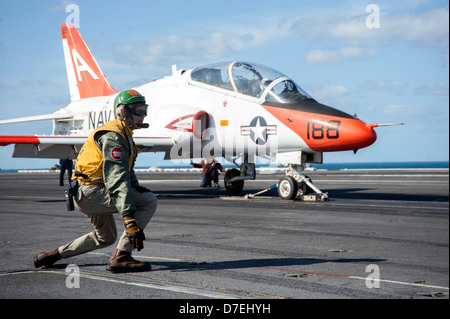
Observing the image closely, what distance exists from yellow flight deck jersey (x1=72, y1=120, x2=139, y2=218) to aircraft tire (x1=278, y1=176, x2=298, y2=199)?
10.2m

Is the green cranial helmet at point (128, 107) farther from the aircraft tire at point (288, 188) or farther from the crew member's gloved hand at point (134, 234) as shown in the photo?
the aircraft tire at point (288, 188)

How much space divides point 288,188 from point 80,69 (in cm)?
1467

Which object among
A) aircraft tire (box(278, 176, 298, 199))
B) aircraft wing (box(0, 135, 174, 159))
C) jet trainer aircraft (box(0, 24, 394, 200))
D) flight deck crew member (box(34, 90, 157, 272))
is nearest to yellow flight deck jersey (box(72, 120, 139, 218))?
flight deck crew member (box(34, 90, 157, 272))

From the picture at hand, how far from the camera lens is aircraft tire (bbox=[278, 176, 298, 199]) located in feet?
52.5

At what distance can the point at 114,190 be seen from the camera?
576 centimetres

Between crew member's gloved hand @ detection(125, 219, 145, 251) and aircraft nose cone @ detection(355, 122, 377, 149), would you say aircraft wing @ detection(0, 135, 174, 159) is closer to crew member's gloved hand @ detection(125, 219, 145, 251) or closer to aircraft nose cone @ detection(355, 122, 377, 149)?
aircraft nose cone @ detection(355, 122, 377, 149)

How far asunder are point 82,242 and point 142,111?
1658 mm

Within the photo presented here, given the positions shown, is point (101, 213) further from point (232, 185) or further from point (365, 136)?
point (232, 185)

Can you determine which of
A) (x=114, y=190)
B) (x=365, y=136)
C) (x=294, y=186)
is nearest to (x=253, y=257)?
(x=114, y=190)

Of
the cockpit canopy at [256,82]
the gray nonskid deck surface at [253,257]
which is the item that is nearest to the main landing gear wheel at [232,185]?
the cockpit canopy at [256,82]

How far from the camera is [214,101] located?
1717 centimetres

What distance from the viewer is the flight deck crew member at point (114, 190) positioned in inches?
227
